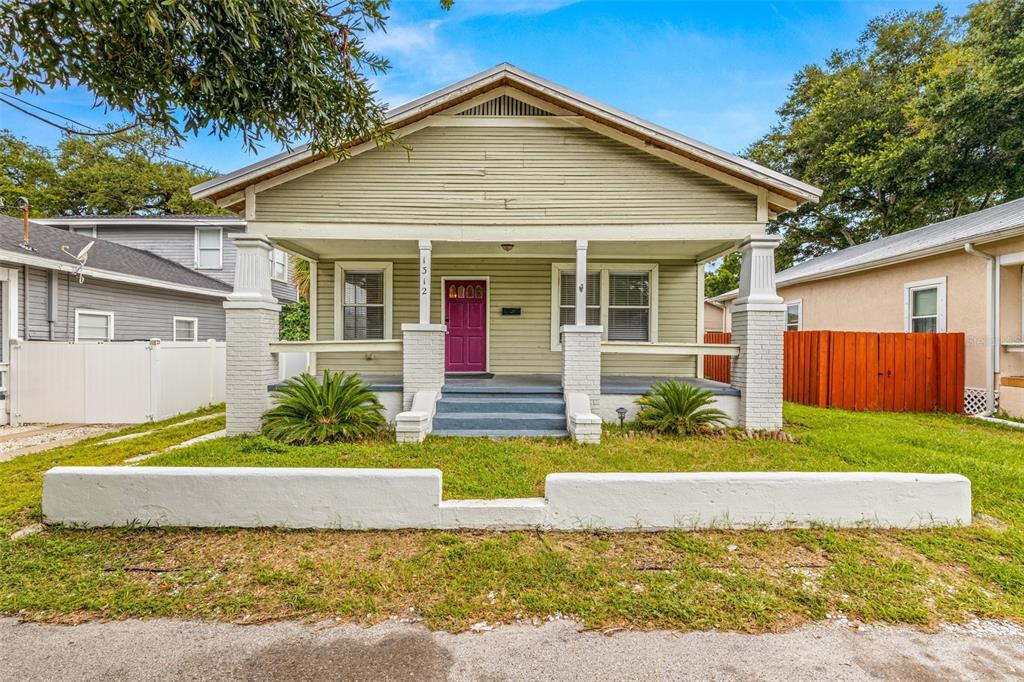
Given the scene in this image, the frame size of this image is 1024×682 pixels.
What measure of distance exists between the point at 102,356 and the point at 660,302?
33.1 ft

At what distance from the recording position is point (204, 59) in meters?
3.47

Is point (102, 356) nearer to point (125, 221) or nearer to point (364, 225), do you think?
point (364, 225)

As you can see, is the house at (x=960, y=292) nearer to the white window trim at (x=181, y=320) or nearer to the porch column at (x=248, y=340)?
the porch column at (x=248, y=340)

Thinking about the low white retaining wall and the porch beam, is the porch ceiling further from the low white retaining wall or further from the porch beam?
the low white retaining wall

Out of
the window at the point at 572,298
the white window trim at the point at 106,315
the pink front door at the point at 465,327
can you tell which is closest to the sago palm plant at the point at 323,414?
the pink front door at the point at 465,327

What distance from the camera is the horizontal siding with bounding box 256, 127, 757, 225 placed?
6.81 metres

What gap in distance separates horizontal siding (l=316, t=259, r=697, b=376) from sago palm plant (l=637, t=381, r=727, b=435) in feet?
7.81

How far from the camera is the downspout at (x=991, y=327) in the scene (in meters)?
7.82

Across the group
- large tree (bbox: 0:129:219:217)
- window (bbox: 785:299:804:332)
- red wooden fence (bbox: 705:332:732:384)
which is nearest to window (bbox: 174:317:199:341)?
large tree (bbox: 0:129:219:217)

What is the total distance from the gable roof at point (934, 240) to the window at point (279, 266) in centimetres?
1635

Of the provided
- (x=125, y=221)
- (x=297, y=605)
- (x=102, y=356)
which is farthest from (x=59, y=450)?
(x=125, y=221)

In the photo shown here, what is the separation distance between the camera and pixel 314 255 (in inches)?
336

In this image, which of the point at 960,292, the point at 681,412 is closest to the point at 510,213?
the point at 681,412

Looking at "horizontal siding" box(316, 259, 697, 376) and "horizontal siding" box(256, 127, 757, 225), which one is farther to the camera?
"horizontal siding" box(316, 259, 697, 376)
